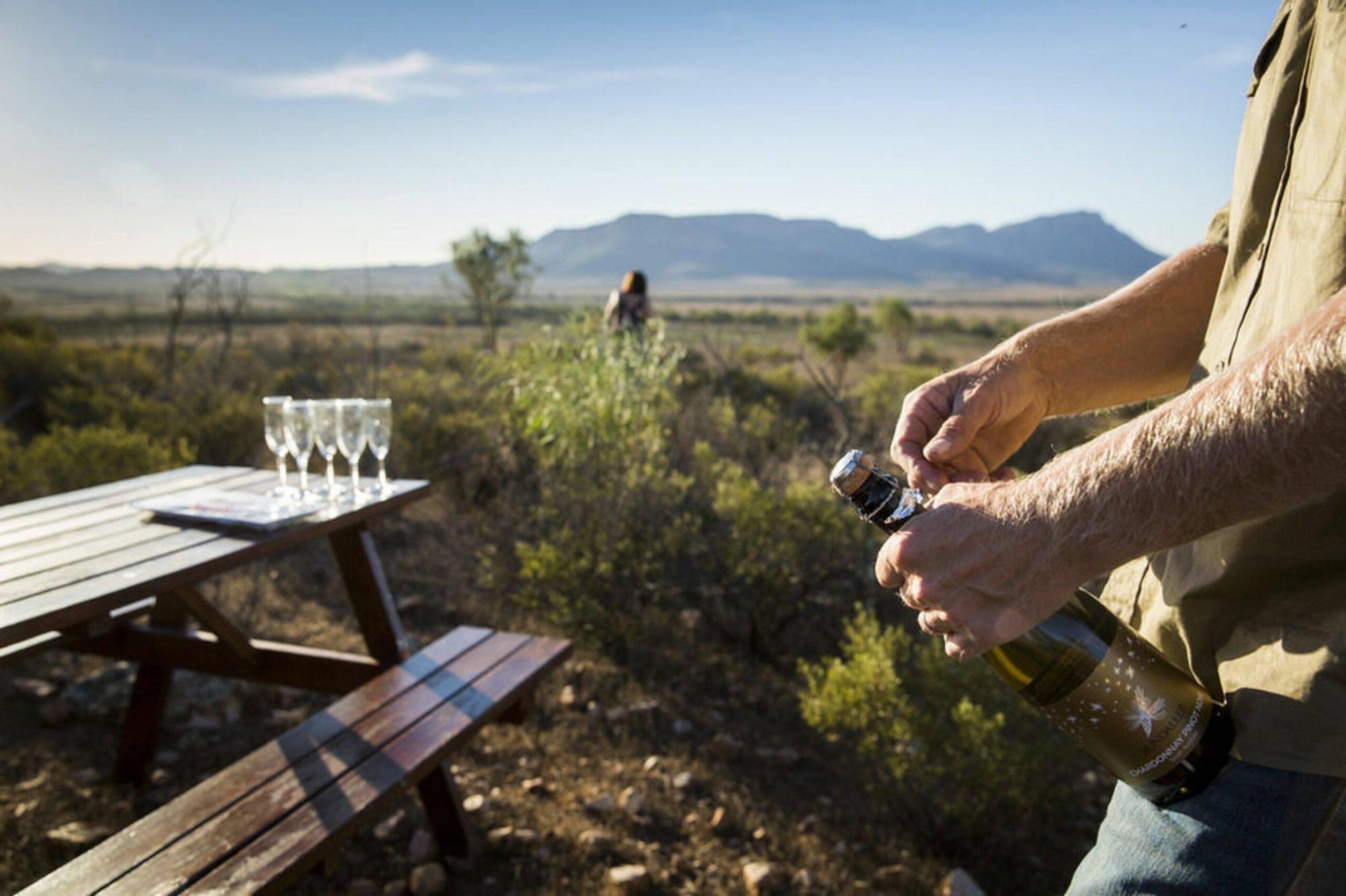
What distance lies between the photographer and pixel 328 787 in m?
1.93

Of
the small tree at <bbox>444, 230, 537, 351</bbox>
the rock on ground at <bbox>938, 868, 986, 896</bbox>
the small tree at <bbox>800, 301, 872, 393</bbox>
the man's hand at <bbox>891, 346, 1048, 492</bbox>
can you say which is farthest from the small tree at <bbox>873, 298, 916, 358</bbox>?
the man's hand at <bbox>891, 346, 1048, 492</bbox>

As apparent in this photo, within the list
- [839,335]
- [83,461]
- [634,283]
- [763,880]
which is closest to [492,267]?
[839,335]

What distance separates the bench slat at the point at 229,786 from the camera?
62.1 inches

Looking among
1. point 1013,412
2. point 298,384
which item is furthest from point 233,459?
point 1013,412

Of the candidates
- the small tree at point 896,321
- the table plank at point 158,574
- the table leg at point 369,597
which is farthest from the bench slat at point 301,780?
the small tree at point 896,321

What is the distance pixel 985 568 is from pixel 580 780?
8.05ft

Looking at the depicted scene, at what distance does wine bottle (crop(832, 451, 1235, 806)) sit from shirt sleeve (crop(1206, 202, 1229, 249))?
2.02 feet

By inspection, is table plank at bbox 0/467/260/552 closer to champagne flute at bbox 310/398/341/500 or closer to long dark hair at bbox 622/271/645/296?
champagne flute at bbox 310/398/341/500

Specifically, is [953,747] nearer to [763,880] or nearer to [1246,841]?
Result: [763,880]

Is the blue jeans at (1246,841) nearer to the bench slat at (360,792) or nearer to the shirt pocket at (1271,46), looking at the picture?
the shirt pocket at (1271,46)

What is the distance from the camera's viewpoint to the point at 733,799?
2.89 meters

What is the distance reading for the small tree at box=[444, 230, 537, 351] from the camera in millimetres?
23688

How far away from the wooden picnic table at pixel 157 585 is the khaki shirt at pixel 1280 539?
1.83m

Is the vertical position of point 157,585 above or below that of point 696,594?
above
